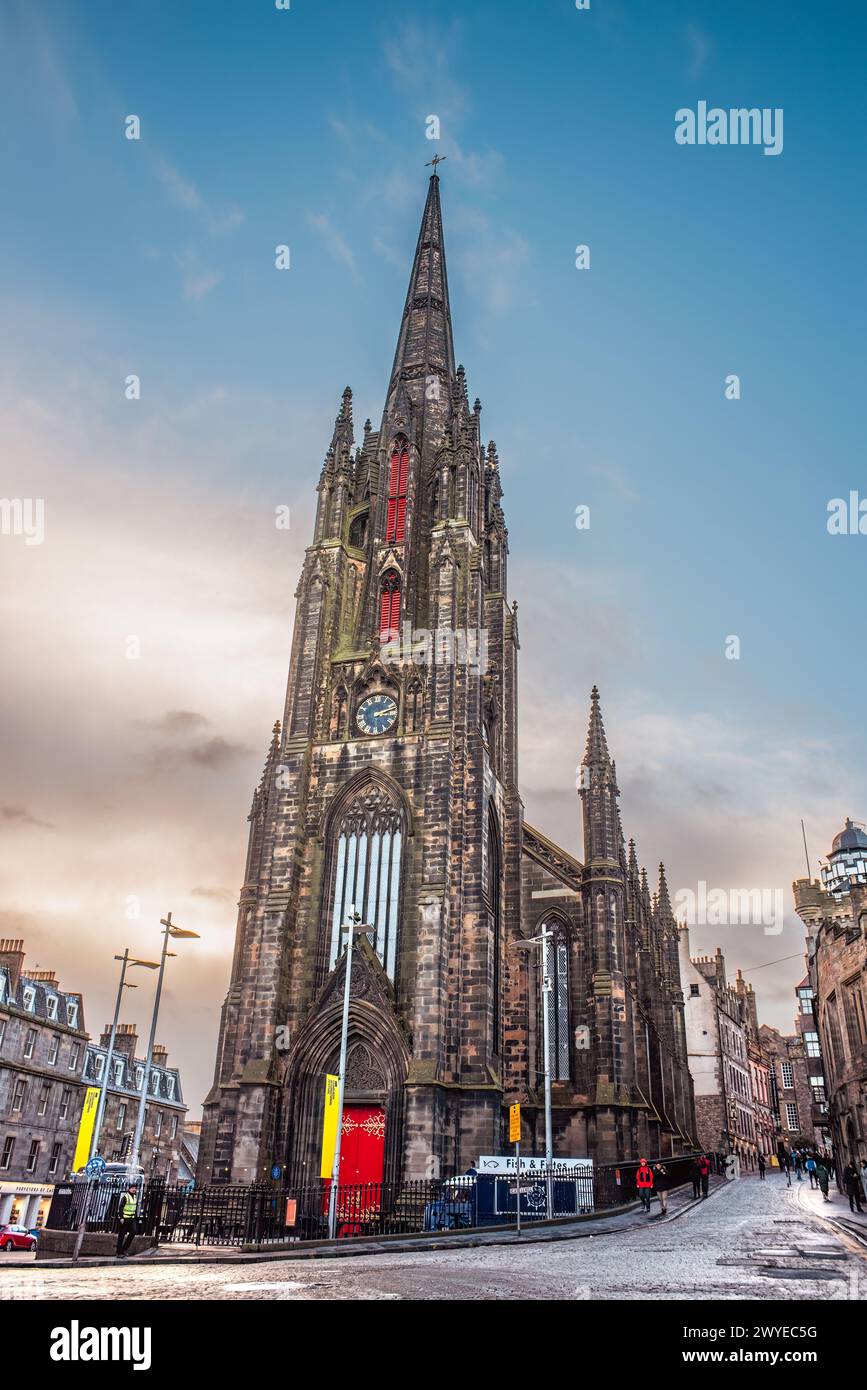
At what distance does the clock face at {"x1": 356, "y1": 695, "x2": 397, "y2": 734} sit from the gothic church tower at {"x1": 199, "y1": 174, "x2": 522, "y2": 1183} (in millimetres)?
64

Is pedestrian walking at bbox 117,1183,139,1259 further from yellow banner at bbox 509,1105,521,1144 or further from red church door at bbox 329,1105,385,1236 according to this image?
red church door at bbox 329,1105,385,1236

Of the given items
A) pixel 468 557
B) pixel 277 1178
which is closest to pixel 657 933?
pixel 468 557

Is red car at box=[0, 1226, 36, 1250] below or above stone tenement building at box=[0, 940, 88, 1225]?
below

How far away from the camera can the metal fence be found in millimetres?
21047

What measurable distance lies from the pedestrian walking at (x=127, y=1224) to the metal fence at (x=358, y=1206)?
103 centimetres

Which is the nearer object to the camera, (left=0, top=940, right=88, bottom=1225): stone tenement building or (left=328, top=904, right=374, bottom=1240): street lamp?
(left=328, top=904, right=374, bottom=1240): street lamp

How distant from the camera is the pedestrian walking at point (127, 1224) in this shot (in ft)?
58.6

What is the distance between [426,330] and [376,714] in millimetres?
24998

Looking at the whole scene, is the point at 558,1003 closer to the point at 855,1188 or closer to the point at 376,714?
the point at 855,1188

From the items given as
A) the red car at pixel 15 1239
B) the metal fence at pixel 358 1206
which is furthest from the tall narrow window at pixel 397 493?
the red car at pixel 15 1239

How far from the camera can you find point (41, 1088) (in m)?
47.4

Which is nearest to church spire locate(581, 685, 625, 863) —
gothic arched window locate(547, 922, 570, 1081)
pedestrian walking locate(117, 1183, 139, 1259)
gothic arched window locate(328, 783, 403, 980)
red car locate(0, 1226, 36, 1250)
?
gothic arched window locate(547, 922, 570, 1081)

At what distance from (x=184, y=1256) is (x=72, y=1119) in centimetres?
3829

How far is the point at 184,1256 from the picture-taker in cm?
1684
